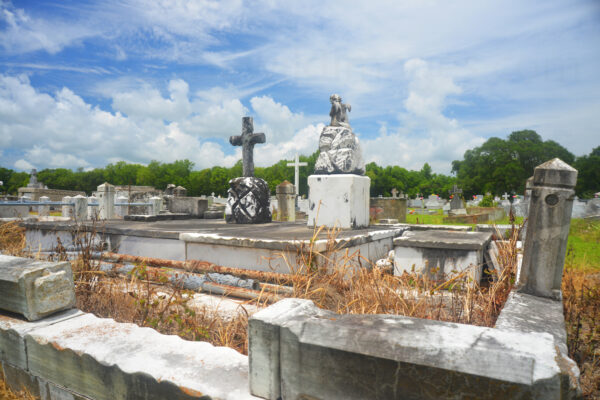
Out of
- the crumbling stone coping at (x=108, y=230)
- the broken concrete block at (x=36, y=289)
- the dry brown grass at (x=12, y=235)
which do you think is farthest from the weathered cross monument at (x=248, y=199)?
the broken concrete block at (x=36, y=289)

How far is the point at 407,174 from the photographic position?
77.8 meters

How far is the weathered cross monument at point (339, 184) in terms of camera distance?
5461mm

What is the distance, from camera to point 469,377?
1.17 metres

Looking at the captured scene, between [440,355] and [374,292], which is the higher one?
[440,355]

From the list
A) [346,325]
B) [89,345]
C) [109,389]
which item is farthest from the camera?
[89,345]

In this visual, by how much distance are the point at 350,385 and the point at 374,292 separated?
46.8 inches

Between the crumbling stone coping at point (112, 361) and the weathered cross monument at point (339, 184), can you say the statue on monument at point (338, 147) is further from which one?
the crumbling stone coping at point (112, 361)

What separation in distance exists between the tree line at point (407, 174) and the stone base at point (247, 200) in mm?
38301

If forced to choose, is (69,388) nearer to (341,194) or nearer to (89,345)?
(89,345)

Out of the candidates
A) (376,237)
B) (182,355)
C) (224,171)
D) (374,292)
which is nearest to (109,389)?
(182,355)

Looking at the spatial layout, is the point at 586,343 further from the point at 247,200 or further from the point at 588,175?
the point at 588,175

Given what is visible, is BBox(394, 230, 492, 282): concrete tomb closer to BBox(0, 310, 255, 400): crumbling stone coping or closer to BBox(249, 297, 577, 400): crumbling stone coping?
BBox(249, 297, 577, 400): crumbling stone coping

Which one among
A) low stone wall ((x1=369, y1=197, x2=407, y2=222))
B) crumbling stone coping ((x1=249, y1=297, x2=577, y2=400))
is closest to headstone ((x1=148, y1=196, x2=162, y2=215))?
low stone wall ((x1=369, y1=197, x2=407, y2=222))

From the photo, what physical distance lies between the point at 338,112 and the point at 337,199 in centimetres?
183
